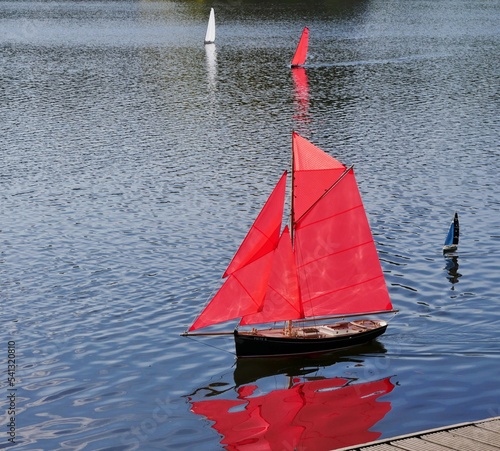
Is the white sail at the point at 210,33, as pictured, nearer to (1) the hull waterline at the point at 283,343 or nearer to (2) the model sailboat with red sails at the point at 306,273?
(2) the model sailboat with red sails at the point at 306,273

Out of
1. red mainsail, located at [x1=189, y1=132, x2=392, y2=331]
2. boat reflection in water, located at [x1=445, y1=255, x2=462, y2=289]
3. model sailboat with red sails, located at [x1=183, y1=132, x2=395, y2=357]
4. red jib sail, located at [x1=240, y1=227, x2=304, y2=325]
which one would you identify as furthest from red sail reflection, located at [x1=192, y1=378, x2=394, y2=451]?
boat reflection in water, located at [x1=445, y1=255, x2=462, y2=289]

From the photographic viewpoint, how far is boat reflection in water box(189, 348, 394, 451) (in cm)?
3612

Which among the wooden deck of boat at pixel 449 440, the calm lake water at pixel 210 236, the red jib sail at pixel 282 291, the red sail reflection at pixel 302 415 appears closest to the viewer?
the wooden deck of boat at pixel 449 440

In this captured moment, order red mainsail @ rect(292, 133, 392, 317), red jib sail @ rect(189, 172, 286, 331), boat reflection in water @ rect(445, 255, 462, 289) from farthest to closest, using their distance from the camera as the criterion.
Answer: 1. boat reflection in water @ rect(445, 255, 462, 289)
2. red mainsail @ rect(292, 133, 392, 317)
3. red jib sail @ rect(189, 172, 286, 331)

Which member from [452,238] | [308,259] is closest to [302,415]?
[308,259]

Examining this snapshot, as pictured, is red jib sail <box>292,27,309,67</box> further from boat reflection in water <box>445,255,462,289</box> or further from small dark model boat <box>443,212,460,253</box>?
boat reflection in water <box>445,255,462,289</box>

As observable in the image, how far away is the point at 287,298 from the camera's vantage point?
43.3 meters

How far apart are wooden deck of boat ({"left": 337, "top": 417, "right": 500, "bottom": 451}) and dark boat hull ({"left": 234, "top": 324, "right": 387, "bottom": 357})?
1081cm

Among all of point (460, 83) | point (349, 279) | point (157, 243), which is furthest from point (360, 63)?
point (349, 279)

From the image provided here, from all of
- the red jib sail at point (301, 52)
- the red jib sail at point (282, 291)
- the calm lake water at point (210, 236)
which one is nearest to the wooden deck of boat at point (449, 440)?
the calm lake water at point (210, 236)

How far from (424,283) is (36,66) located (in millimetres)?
84463

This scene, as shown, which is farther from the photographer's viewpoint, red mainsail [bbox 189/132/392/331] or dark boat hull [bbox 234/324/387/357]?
red mainsail [bbox 189/132/392/331]

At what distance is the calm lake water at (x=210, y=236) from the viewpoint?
3819 centimetres

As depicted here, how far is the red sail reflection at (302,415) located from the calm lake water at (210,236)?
0.31 ft
